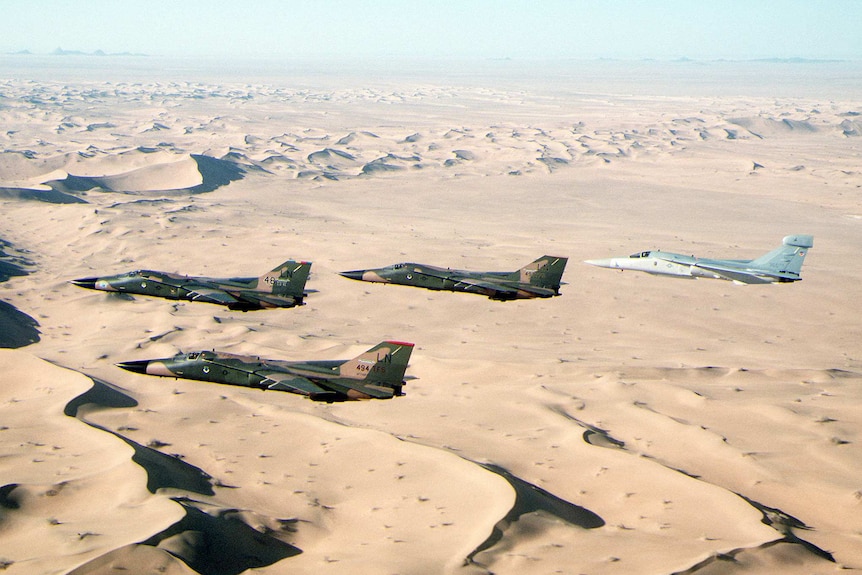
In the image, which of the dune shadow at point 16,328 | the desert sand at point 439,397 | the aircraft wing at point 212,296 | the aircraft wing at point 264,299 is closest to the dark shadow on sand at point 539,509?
the desert sand at point 439,397

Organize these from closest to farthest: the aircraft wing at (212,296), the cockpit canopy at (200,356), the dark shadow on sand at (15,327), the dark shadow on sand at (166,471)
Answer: the dark shadow on sand at (166,471), the cockpit canopy at (200,356), the aircraft wing at (212,296), the dark shadow on sand at (15,327)

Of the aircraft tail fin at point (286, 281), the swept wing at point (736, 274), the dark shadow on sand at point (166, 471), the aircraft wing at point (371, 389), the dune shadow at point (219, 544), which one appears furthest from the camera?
the swept wing at point (736, 274)

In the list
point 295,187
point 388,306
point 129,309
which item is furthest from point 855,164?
point 129,309

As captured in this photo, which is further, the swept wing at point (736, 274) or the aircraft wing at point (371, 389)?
the swept wing at point (736, 274)

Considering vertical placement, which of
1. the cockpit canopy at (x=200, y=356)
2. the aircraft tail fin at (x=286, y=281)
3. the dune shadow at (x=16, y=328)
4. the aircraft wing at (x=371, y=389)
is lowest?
the dune shadow at (x=16, y=328)

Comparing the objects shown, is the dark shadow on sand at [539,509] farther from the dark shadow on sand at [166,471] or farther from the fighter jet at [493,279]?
the fighter jet at [493,279]

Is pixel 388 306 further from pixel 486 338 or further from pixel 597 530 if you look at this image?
pixel 597 530
